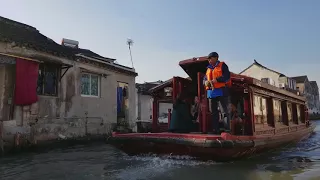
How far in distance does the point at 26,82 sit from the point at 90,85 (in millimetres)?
4074

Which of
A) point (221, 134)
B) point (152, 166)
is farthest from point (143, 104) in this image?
point (221, 134)

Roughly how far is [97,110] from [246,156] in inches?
353

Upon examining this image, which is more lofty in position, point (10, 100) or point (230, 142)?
point (10, 100)

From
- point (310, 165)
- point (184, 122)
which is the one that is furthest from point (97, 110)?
point (310, 165)

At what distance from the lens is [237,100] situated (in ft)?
27.6

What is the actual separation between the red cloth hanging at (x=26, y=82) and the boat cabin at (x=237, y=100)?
4765 millimetres

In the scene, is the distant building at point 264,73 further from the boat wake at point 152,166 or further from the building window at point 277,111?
the boat wake at point 152,166

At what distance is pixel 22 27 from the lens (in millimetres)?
13727

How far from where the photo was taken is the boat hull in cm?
632

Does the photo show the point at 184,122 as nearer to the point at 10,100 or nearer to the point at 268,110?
the point at 268,110

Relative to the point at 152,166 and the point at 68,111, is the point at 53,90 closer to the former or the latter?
the point at 68,111

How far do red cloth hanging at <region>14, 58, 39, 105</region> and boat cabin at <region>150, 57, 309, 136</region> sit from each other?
477cm

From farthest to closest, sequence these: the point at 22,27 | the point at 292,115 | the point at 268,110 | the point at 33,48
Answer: the point at 22,27
the point at 292,115
the point at 33,48
the point at 268,110

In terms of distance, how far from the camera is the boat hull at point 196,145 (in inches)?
249
